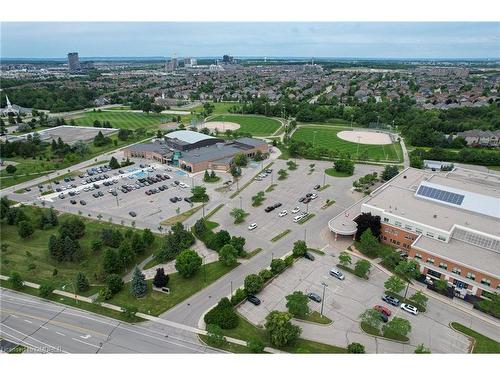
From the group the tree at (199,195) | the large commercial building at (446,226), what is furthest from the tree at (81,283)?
the large commercial building at (446,226)

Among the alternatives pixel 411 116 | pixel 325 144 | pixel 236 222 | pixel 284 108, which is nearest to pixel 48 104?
pixel 284 108

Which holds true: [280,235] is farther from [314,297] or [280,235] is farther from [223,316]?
[223,316]

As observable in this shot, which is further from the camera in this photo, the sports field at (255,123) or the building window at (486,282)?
the sports field at (255,123)

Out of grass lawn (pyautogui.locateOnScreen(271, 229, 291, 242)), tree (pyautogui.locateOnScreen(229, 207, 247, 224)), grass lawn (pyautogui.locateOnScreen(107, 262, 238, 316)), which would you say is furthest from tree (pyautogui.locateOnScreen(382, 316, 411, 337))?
tree (pyautogui.locateOnScreen(229, 207, 247, 224))

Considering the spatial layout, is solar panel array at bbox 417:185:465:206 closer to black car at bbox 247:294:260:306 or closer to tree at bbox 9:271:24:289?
black car at bbox 247:294:260:306

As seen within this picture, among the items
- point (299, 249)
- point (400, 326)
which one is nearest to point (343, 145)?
point (299, 249)

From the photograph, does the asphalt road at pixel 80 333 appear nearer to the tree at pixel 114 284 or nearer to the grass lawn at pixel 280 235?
the tree at pixel 114 284

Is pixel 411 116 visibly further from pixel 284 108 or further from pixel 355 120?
pixel 284 108
